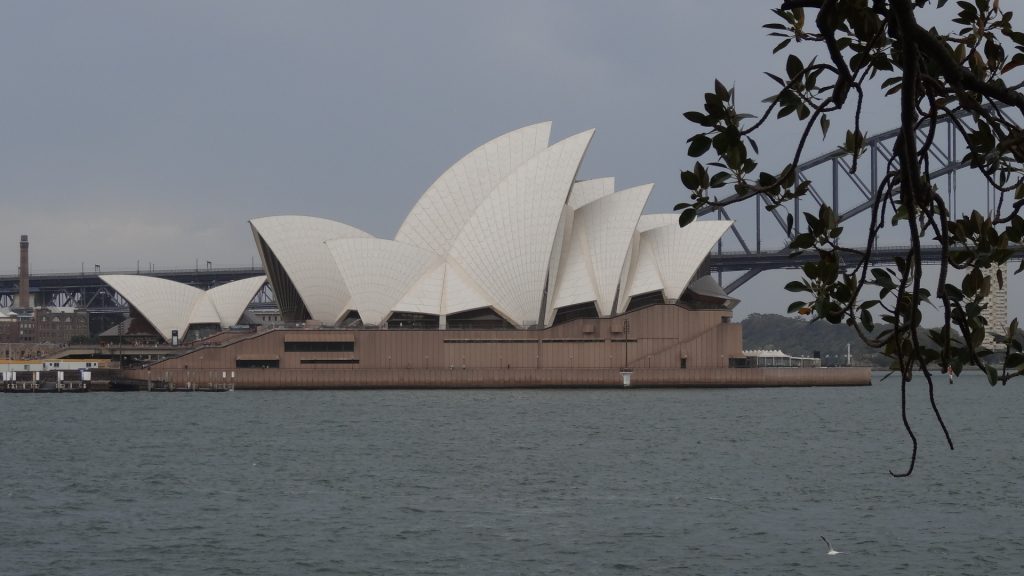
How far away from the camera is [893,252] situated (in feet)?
279

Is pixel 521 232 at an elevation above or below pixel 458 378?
above

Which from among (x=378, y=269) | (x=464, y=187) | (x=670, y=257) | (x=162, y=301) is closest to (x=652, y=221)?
(x=670, y=257)

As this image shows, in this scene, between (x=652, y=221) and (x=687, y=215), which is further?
(x=652, y=221)

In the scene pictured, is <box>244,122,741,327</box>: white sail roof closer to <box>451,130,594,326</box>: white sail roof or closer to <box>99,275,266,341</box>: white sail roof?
<box>451,130,594,326</box>: white sail roof

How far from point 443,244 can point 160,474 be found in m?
41.2

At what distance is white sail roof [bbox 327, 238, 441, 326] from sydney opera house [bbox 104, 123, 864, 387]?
0.08 metres

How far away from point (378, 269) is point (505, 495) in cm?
4567

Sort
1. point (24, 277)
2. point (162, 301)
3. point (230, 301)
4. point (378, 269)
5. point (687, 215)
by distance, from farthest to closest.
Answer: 1. point (24, 277)
2. point (230, 301)
3. point (162, 301)
4. point (378, 269)
5. point (687, 215)

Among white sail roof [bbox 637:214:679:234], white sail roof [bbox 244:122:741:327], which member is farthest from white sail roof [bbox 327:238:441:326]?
white sail roof [bbox 637:214:679:234]

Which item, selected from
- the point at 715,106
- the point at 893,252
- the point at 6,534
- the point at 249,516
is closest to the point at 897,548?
the point at 249,516

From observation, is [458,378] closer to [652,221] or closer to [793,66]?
[652,221]

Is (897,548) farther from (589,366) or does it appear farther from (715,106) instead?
(589,366)

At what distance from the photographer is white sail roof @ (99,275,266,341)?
81500mm

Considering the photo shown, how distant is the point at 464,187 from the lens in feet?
221
